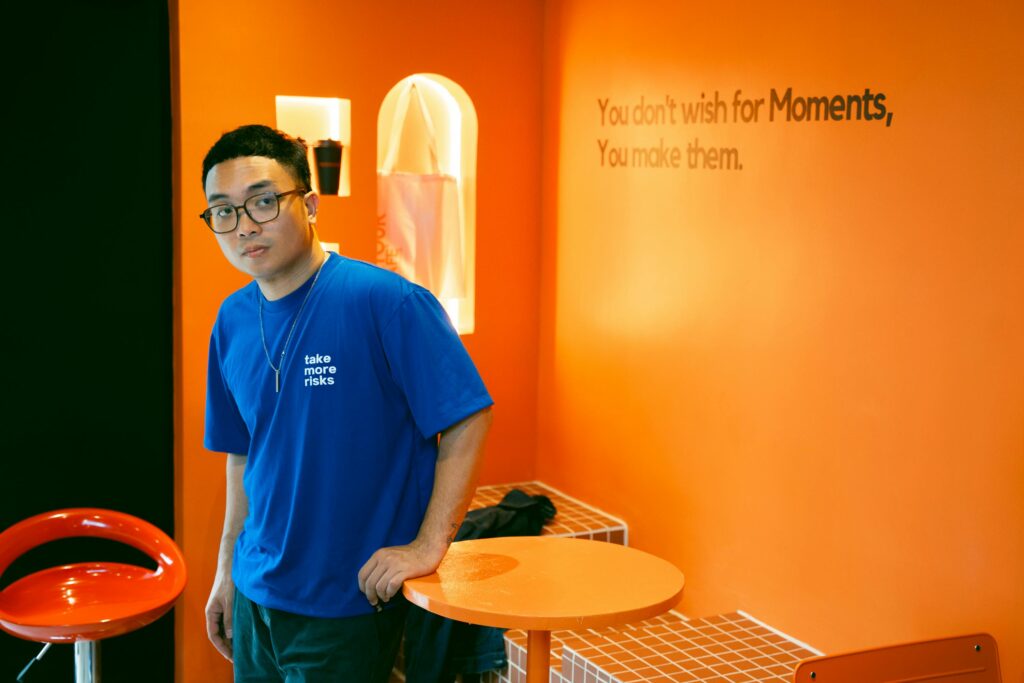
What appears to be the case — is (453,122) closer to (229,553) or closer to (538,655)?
(229,553)

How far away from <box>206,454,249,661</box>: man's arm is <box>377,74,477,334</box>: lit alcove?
2265 mm

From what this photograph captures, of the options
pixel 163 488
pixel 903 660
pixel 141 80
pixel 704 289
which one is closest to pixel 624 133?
pixel 704 289

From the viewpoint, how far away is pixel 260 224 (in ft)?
7.43

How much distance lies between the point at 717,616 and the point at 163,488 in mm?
2059

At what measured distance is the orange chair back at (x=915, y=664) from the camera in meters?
2.31

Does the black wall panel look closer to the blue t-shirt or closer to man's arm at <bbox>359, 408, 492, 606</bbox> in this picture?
the blue t-shirt

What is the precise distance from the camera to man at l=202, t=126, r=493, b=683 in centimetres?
224

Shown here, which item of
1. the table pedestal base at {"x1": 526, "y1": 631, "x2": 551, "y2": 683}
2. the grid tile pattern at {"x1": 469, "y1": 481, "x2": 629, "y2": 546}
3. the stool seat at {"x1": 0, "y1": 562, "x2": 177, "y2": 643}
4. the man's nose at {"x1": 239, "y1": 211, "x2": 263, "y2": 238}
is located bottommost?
the grid tile pattern at {"x1": 469, "y1": 481, "x2": 629, "y2": 546}

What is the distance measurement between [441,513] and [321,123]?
2654mm

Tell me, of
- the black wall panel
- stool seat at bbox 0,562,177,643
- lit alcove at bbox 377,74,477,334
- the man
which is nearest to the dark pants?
the man

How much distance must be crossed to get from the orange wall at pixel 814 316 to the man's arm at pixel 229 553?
184cm

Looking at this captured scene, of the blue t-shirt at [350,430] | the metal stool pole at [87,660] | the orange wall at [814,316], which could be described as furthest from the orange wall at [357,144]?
the blue t-shirt at [350,430]

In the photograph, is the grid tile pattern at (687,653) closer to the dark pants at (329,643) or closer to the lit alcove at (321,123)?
the dark pants at (329,643)

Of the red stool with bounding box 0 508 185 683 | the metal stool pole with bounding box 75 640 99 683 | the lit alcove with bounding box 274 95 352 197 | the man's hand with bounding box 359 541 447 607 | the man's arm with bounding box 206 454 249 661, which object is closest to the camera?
the man's hand with bounding box 359 541 447 607
